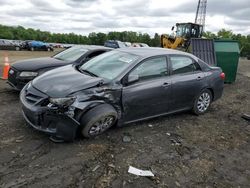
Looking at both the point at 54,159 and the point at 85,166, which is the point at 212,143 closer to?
the point at 85,166

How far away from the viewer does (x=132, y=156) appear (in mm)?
4520

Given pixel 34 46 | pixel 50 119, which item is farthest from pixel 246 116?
pixel 34 46

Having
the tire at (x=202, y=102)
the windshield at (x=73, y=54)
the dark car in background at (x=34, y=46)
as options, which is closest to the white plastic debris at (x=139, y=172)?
the tire at (x=202, y=102)

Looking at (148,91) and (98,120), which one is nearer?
(98,120)

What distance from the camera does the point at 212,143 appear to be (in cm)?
537

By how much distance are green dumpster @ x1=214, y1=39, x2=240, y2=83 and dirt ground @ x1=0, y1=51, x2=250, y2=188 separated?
5.58 meters

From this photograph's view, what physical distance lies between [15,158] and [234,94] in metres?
7.93

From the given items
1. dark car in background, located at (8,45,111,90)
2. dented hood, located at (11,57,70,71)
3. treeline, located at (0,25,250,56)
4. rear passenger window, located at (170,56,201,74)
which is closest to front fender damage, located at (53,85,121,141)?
rear passenger window, located at (170,56,201,74)

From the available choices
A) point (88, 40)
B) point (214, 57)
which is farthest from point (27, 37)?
point (214, 57)

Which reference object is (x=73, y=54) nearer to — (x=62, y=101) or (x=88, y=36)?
(x=62, y=101)

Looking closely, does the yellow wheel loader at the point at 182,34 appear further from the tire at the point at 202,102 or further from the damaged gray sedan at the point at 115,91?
the damaged gray sedan at the point at 115,91

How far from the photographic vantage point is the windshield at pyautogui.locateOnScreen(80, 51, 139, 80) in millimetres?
5398

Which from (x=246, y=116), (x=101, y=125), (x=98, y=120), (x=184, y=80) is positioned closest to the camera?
(x=98, y=120)

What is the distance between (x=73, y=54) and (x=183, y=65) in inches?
135
